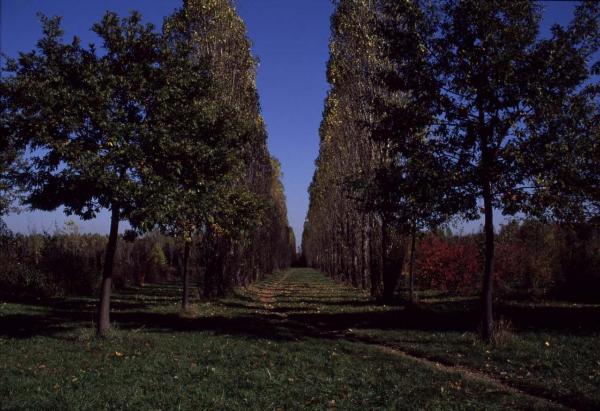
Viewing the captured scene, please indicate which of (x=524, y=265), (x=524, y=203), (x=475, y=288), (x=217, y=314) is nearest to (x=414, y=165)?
(x=524, y=203)

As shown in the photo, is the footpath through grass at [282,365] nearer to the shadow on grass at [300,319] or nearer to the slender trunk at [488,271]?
the shadow on grass at [300,319]

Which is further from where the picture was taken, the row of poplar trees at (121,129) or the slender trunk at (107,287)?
the slender trunk at (107,287)

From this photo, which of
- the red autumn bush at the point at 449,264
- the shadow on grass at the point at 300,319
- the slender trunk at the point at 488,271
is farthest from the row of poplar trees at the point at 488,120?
the red autumn bush at the point at 449,264

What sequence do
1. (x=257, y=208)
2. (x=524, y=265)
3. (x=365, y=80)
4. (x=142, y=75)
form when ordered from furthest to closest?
(x=365, y=80), (x=524, y=265), (x=257, y=208), (x=142, y=75)

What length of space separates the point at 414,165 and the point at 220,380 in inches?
270

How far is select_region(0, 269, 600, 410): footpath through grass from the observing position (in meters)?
7.21

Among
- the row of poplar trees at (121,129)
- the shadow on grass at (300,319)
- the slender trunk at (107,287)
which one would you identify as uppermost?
the row of poplar trees at (121,129)

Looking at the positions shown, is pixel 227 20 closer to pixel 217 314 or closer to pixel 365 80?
pixel 365 80

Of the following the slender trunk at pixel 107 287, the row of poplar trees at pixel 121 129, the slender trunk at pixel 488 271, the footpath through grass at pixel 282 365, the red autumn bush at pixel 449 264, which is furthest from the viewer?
the red autumn bush at pixel 449 264

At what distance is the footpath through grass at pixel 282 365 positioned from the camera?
721 centimetres

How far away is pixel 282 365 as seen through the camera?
9.60 m

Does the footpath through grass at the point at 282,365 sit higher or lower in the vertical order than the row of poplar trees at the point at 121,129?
lower

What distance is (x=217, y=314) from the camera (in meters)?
18.8

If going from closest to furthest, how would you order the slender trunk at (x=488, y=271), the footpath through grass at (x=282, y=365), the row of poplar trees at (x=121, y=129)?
1. the footpath through grass at (x=282, y=365)
2. the row of poplar trees at (x=121, y=129)
3. the slender trunk at (x=488, y=271)
